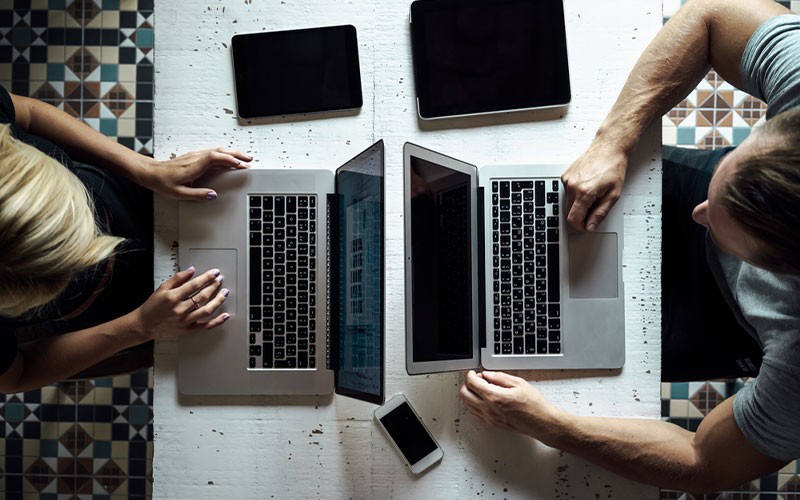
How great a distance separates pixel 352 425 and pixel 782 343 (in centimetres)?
84

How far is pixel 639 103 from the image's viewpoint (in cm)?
124

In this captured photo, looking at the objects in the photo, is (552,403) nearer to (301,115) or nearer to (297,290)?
(297,290)

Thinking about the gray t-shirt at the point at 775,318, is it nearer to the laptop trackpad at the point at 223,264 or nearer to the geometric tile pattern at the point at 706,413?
the geometric tile pattern at the point at 706,413

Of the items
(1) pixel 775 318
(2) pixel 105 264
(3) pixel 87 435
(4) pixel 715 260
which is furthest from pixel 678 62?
(3) pixel 87 435

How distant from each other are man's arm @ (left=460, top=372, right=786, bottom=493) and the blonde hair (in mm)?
783

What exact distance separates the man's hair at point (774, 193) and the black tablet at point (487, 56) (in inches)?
A: 16.8

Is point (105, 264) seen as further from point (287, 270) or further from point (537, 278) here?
point (537, 278)

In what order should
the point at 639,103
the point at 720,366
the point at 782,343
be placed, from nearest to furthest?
the point at 782,343, the point at 639,103, the point at 720,366

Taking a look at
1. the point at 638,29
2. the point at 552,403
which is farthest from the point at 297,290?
the point at 638,29

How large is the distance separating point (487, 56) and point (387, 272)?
50 centimetres

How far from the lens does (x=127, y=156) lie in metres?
1.30

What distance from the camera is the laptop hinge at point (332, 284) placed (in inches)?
50.6

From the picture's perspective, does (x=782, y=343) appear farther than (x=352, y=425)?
No

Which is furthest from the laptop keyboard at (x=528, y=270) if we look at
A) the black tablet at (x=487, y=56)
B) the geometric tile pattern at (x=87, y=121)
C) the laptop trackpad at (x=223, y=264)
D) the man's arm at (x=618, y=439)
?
the geometric tile pattern at (x=87, y=121)
